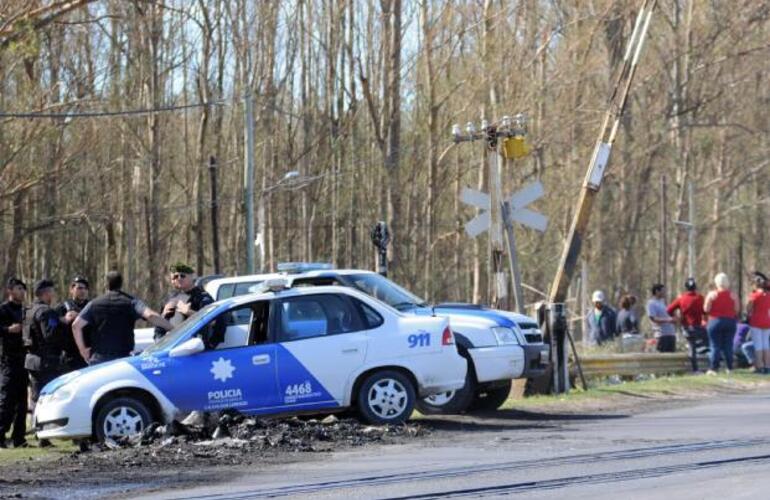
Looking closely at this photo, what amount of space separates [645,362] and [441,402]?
7604 mm

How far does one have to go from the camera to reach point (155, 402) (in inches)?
609

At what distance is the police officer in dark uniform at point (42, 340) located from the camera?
53.8 ft

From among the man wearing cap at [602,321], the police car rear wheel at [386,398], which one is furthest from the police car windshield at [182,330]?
the man wearing cap at [602,321]

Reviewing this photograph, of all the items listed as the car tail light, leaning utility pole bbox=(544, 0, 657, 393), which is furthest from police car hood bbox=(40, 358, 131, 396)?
leaning utility pole bbox=(544, 0, 657, 393)

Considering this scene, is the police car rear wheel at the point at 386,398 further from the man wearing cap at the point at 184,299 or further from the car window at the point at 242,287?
the car window at the point at 242,287

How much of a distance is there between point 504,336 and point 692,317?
29.9 feet

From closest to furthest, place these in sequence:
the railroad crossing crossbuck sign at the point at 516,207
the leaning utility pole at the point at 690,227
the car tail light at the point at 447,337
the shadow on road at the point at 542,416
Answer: the car tail light at the point at 447,337, the shadow on road at the point at 542,416, the railroad crossing crossbuck sign at the point at 516,207, the leaning utility pole at the point at 690,227

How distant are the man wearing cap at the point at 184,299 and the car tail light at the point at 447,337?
2909mm

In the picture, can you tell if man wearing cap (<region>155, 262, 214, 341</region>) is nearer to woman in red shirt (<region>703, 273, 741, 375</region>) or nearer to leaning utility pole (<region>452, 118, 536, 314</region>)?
leaning utility pole (<region>452, 118, 536, 314</region>)

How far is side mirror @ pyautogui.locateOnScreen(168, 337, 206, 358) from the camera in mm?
15430

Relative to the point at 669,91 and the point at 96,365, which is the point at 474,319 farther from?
the point at 669,91

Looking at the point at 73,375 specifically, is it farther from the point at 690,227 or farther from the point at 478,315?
the point at 690,227

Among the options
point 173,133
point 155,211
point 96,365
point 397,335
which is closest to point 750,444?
point 397,335

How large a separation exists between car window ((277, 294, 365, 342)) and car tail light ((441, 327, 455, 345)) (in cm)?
89
